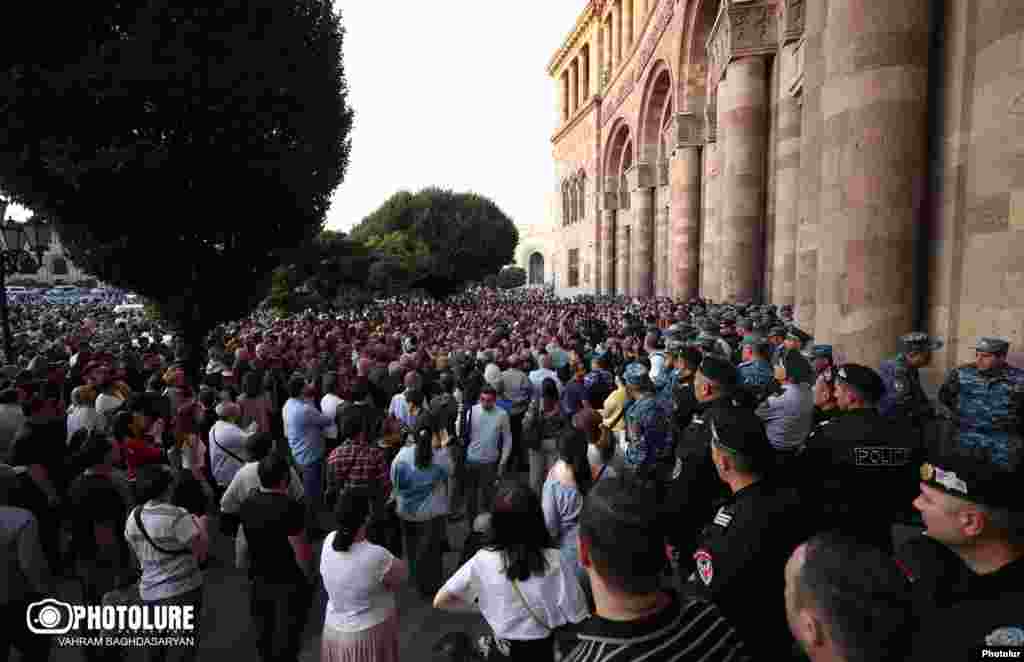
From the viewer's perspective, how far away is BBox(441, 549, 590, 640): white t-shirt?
2.61m

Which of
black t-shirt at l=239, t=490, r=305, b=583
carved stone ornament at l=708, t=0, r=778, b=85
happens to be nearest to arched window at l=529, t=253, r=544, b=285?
carved stone ornament at l=708, t=0, r=778, b=85

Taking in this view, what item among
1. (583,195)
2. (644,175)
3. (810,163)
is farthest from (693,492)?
(583,195)

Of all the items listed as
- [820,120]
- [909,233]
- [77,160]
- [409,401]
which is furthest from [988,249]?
[77,160]

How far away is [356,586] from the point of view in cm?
301

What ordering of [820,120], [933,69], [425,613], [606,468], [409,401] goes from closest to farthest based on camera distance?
[606,468], [425,613], [933,69], [409,401], [820,120]

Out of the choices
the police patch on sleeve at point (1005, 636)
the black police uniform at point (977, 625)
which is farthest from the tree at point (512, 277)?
the police patch on sleeve at point (1005, 636)

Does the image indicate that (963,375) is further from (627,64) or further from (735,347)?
(627,64)

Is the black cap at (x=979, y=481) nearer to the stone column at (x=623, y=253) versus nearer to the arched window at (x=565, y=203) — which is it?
the stone column at (x=623, y=253)

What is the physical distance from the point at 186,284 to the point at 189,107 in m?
3.69

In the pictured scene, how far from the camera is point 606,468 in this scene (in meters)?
4.37

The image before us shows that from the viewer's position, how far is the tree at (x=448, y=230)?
43750 millimetres

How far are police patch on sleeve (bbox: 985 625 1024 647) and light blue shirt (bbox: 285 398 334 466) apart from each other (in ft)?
19.2

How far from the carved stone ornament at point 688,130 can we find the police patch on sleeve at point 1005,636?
19.1 metres

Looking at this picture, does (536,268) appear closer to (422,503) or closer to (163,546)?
(422,503)
